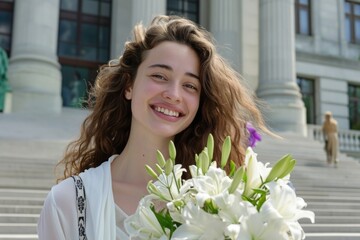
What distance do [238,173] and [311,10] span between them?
1123 inches

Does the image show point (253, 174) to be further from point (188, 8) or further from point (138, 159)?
point (188, 8)

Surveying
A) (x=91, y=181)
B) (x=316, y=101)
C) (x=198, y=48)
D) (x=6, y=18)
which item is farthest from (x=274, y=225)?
(x=316, y=101)

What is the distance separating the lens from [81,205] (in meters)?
1.73

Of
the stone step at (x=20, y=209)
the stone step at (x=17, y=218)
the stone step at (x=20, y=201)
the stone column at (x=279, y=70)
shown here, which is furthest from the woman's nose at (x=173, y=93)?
the stone column at (x=279, y=70)

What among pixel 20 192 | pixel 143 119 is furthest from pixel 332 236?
pixel 143 119

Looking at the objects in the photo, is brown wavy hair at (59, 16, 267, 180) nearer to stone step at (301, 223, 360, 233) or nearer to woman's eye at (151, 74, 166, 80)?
woman's eye at (151, 74, 166, 80)

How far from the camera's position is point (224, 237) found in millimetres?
1094

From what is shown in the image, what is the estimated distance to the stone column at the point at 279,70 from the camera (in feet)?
63.2

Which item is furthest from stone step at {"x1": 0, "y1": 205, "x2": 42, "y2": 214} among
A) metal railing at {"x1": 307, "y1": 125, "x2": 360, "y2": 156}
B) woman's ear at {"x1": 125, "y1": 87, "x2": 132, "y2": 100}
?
metal railing at {"x1": 307, "y1": 125, "x2": 360, "y2": 156}

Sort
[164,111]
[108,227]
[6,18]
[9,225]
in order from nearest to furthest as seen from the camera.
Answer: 1. [108,227]
2. [164,111]
3. [9,225]
4. [6,18]

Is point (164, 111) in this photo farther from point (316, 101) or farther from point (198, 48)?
point (316, 101)

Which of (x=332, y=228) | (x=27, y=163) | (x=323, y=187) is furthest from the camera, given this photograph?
(x=323, y=187)

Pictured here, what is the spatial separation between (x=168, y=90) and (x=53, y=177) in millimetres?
7247

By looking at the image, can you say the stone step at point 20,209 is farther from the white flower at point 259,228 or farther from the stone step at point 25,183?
the white flower at point 259,228
